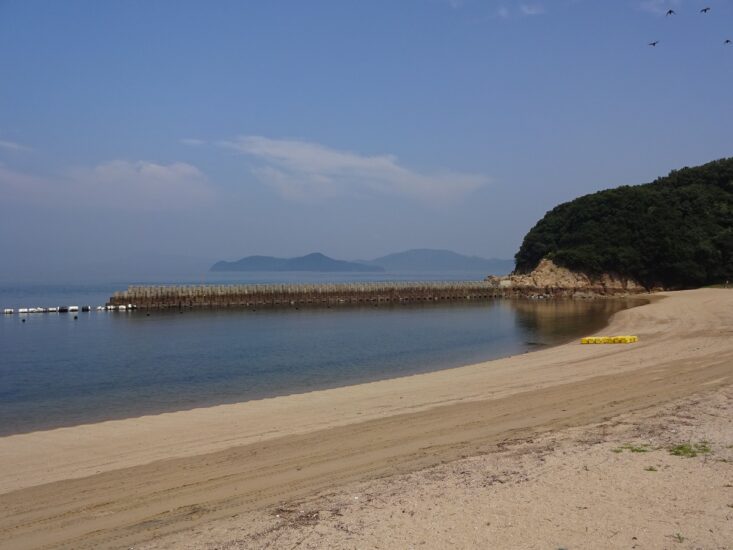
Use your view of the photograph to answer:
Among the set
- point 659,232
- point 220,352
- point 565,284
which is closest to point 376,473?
point 220,352

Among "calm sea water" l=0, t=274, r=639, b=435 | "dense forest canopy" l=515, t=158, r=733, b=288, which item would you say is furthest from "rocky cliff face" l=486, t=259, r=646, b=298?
"calm sea water" l=0, t=274, r=639, b=435

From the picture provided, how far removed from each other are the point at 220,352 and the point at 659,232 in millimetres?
54317

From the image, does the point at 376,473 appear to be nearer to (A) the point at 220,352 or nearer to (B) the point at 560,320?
(A) the point at 220,352

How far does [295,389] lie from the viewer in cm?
1817

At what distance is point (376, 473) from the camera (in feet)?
26.1

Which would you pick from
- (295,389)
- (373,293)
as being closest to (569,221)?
(373,293)

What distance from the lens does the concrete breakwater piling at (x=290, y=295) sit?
5884 cm

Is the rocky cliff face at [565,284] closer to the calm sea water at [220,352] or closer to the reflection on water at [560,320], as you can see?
the reflection on water at [560,320]

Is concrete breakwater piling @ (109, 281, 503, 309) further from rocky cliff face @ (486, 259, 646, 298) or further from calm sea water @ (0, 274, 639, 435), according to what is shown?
calm sea water @ (0, 274, 639, 435)

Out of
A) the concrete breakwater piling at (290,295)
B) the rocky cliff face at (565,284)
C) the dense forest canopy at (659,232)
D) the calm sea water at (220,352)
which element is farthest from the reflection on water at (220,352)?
the dense forest canopy at (659,232)

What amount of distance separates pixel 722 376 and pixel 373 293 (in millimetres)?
53666

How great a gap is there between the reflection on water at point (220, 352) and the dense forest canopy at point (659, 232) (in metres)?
18.2

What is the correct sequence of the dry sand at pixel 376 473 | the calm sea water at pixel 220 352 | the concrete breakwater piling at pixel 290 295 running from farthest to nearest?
the concrete breakwater piling at pixel 290 295 < the calm sea water at pixel 220 352 < the dry sand at pixel 376 473

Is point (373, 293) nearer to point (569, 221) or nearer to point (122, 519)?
point (569, 221)
